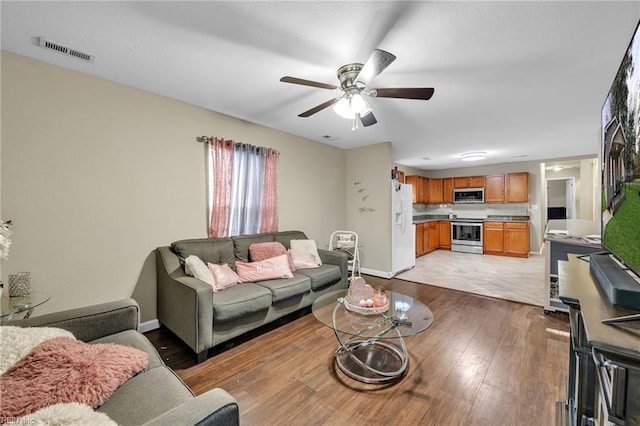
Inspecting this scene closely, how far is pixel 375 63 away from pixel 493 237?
20.8 ft

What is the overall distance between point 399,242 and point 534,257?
12.4 ft

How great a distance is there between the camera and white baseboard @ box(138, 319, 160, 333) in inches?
100

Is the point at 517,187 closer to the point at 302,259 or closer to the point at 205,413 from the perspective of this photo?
the point at 302,259

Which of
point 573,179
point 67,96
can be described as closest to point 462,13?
point 67,96

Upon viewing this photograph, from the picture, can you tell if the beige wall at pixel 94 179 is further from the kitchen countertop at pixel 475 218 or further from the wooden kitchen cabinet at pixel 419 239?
the kitchen countertop at pixel 475 218

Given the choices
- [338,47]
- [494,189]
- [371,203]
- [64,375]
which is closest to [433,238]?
[494,189]

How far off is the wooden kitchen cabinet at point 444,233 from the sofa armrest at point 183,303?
659 centimetres

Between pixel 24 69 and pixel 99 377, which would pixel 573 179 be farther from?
pixel 24 69

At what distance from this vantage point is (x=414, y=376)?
189 cm

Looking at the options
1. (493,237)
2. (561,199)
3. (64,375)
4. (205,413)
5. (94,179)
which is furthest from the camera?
(561,199)

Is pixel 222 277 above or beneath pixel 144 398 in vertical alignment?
above

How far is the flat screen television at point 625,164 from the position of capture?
0.82 meters

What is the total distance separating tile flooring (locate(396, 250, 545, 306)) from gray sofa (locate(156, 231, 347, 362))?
80.5 inches

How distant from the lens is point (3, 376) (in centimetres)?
100
